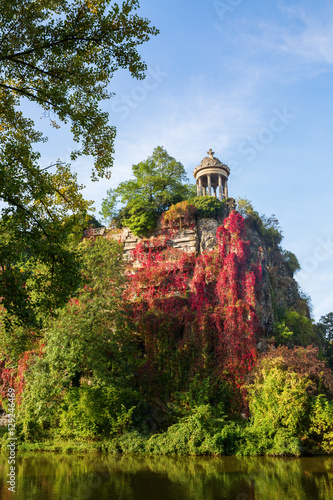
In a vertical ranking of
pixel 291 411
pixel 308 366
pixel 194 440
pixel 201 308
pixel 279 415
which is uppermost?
pixel 201 308

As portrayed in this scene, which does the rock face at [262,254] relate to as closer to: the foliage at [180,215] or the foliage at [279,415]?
the foliage at [180,215]

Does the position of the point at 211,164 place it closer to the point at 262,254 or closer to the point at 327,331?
the point at 262,254

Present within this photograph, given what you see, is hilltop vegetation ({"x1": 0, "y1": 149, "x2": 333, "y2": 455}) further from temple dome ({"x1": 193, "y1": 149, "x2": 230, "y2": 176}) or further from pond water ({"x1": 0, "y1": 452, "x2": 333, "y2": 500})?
temple dome ({"x1": 193, "y1": 149, "x2": 230, "y2": 176})

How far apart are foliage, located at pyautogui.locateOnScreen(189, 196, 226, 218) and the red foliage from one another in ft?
4.58

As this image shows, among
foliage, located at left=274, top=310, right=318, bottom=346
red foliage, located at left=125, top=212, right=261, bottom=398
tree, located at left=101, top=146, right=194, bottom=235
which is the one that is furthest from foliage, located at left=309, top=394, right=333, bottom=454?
tree, located at left=101, top=146, right=194, bottom=235

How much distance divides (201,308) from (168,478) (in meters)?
12.1

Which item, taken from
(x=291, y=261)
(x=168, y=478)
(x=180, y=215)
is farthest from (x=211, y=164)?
(x=168, y=478)

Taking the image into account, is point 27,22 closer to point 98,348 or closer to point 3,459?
point 98,348

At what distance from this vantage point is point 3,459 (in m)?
14.8

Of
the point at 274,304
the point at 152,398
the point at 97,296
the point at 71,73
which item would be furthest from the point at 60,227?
the point at 274,304

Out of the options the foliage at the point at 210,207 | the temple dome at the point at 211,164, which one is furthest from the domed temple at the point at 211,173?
the foliage at the point at 210,207

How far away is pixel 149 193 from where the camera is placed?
2886 centimetres

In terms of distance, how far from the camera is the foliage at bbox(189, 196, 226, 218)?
85.1 feet

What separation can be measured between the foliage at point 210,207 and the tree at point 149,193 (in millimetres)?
2351
